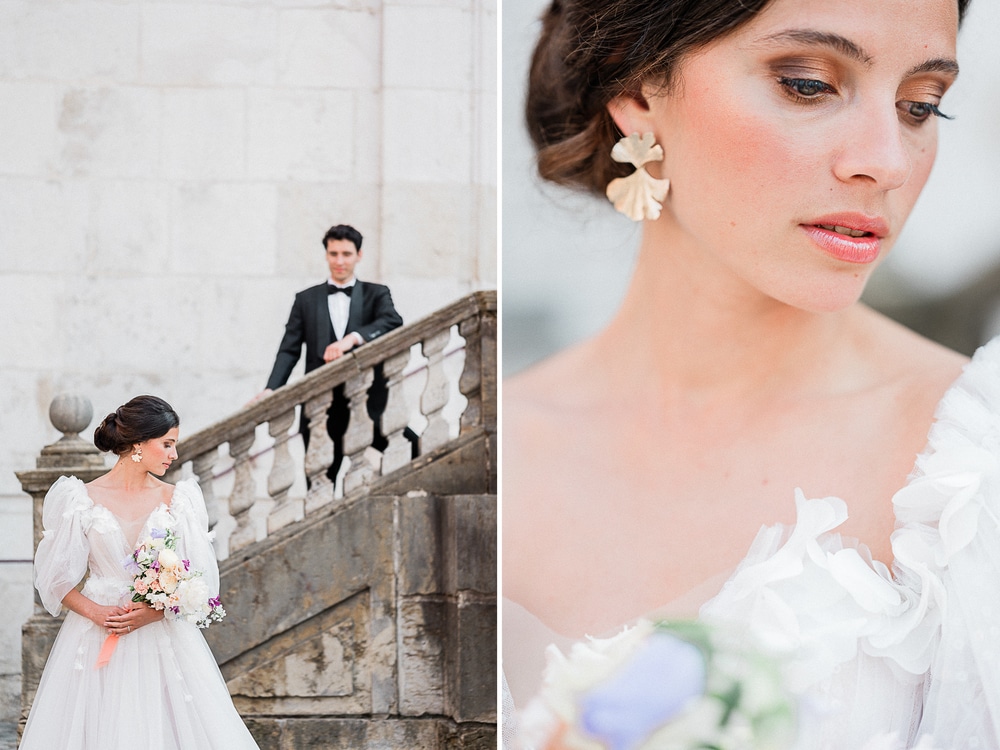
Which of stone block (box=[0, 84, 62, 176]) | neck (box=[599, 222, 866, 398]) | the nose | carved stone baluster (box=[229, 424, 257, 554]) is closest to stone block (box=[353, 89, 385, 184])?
stone block (box=[0, 84, 62, 176])

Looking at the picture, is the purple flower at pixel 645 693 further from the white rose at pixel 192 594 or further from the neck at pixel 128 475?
the neck at pixel 128 475

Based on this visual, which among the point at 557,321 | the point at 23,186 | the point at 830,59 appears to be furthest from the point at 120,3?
the point at 830,59

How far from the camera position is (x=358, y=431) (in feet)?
14.3

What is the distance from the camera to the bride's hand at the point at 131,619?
3408 mm

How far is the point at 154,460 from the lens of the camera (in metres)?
3.53

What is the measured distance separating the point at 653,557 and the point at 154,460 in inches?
61.7

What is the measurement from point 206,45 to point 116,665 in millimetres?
3286

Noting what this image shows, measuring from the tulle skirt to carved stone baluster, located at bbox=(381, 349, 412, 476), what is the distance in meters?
1.12

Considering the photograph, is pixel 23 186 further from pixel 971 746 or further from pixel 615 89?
pixel 971 746

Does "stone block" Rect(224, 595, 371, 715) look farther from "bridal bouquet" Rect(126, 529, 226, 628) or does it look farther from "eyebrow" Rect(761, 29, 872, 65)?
"eyebrow" Rect(761, 29, 872, 65)

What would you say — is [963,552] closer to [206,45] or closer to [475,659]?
[475,659]

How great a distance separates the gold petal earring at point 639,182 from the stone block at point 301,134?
2605 millimetres

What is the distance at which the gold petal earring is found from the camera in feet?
10.6

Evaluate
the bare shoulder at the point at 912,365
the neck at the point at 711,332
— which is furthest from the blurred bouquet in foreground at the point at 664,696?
the bare shoulder at the point at 912,365
